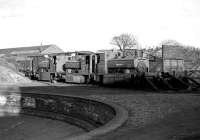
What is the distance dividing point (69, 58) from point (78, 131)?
14.8 meters

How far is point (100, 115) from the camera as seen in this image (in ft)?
32.1

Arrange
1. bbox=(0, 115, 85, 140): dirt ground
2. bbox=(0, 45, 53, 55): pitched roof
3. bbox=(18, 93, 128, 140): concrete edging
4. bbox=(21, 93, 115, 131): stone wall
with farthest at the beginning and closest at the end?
bbox=(0, 45, 53, 55): pitched roof < bbox=(0, 115, 85, 140): dirt ground < bbox=(21, 93, 115, 131): stone wall < bbox=(18, 93, 128, 140): concrete edging

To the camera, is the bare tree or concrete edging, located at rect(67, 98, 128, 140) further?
the bare tree

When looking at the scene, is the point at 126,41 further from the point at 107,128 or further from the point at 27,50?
the point at 107,128

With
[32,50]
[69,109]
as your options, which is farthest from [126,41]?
[69,109]

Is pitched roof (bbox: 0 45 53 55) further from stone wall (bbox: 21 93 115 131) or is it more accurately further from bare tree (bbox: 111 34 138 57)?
stone wall (bbox: 21 93 115 131)

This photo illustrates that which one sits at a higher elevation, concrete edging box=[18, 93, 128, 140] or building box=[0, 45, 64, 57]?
building box=[0, 45, 64, 57]

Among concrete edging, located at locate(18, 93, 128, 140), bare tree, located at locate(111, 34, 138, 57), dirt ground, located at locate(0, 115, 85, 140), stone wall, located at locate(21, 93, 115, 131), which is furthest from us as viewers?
bare tree, located at locate(111, 34, 138, 57)

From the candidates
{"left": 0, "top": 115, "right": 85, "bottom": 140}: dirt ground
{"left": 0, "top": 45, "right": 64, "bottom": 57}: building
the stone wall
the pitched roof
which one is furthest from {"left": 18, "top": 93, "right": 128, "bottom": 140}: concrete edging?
the pitched roof

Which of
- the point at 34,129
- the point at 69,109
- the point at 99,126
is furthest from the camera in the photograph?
the point at 69,109

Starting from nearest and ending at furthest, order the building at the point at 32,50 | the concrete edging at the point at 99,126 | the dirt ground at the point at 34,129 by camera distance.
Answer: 1. the concrete edging at the point at 99,126
2. the dirt ground at the point at 34,129
3. the building at the point at 32,50

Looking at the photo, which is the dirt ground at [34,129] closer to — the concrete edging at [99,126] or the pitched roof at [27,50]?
the concrete edging at [99,126]

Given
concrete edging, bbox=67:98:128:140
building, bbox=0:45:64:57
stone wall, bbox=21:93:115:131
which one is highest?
building, bbox=0:45:64:57

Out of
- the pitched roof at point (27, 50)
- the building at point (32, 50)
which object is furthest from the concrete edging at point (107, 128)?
the pitched roof at point (27, 50)
